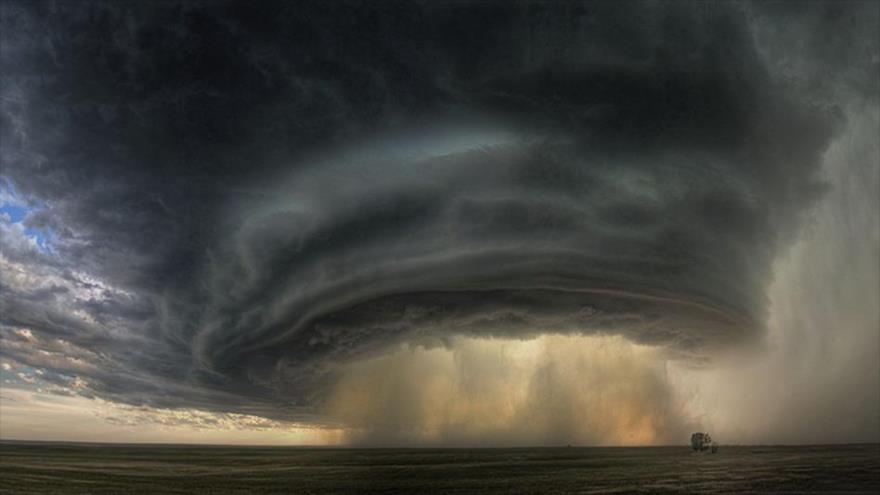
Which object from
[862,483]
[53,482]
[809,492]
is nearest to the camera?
[809,492]

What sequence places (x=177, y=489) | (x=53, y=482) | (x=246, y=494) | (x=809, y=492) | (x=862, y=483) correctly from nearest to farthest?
1. (x=809, y=492)
2. (x=862, y=483)
3. (x=246, y=494)
4. (x=177, y=489)
5. (x=53, y=482)

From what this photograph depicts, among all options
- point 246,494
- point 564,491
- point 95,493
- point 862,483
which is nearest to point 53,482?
point 95,493

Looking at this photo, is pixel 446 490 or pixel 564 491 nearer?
pixel 564 491

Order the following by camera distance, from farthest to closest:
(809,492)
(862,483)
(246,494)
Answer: (246,494) < (862,483) < (809,492)

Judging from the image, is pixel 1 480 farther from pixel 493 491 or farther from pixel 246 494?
pixel 493 491

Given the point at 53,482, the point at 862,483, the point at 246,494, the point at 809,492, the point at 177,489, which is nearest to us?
the point at 809,492

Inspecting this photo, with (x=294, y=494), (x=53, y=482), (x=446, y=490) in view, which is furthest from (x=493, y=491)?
(x=53, y=482)

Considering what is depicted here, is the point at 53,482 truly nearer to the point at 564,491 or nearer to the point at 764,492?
the point at 564,491

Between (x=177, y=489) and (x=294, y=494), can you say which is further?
(x=177, y=489)
